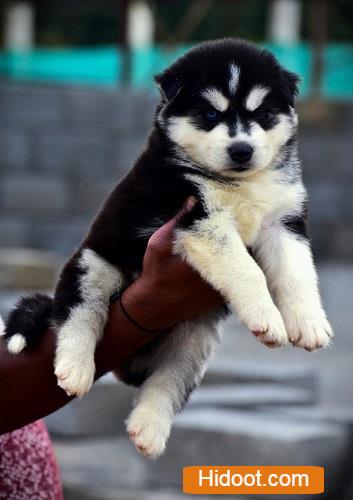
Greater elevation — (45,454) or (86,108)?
(45,454)

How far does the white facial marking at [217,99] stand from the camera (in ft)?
9.27

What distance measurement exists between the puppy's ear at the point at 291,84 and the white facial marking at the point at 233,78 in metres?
0.16

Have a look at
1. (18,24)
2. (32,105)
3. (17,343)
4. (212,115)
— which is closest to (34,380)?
(17,343)

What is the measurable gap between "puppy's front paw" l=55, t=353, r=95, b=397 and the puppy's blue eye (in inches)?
26.7

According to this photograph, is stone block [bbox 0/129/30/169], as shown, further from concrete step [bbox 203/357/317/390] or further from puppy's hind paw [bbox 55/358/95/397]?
puppy's hind paw [bbox 55/358/95/397]

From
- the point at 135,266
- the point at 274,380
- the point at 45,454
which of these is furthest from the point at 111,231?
the point at 274,380

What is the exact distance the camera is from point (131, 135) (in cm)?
1181

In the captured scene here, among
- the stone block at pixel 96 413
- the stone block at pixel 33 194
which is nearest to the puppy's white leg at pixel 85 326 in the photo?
the stone block at pixel 96 413

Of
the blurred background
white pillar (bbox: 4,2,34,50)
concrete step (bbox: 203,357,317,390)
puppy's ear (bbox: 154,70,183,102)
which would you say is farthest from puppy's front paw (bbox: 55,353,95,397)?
white pillar (bbox: 4,2,34,50)

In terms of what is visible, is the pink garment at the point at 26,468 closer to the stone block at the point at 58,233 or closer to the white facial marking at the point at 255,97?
the white facial marking at the point at 255,97

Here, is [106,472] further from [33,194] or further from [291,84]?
[33,194]

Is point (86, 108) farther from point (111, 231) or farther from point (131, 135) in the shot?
point (111, 231)

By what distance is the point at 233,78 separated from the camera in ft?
9.25

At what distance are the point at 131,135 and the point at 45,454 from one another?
8948 millimetres
